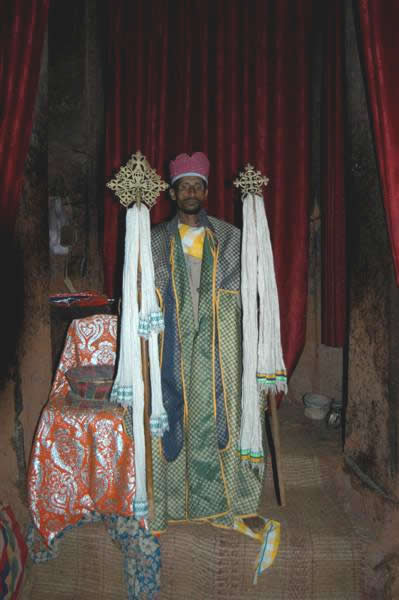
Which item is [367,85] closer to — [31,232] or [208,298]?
[208,298]

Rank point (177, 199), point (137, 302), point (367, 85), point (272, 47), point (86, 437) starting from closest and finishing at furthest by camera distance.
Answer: point (137, 302)
point (367, 85)
point (86, 437)
point (177, 199)
point (272, 47)

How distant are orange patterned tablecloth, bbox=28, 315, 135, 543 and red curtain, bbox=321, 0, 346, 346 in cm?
184

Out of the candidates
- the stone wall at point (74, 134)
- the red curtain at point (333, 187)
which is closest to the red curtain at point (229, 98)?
the red curtain at point (333, 187)

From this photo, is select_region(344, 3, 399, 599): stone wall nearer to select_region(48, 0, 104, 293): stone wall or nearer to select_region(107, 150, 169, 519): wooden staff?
select_region(107, 150, 169, 519): wooden staff

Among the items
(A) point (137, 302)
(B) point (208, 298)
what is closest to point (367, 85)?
(B) point (208, 298)

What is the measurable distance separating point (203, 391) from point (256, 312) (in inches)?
20.8

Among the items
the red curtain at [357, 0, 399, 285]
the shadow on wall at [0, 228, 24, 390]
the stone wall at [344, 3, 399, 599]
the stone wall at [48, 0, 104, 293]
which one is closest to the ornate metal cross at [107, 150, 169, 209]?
the shadow on wall at [0, 228, 24, 390]

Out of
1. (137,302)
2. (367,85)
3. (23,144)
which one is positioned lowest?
(137,302)

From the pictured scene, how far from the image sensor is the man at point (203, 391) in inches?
89.3

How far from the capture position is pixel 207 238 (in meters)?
2.37

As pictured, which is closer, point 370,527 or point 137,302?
point 137,302

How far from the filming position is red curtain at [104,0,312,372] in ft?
10.4

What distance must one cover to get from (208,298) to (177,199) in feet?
1.99

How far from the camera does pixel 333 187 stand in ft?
10.6
